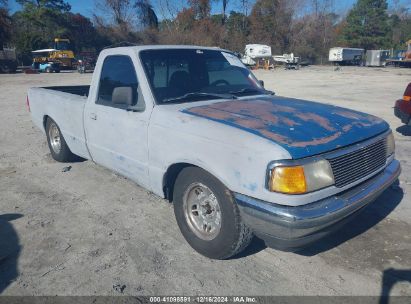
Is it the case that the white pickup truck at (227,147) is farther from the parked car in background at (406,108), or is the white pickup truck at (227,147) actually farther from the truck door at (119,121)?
the parked car in background at (406,108)

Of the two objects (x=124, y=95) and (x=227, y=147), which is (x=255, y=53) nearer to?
(x=124, y=95)

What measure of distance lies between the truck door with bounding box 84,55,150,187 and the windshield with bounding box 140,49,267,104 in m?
0.22

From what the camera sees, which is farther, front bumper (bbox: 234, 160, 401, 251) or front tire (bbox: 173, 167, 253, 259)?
front tire (bbox: 173, 167, 253, 259)

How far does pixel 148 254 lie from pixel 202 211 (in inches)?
25.8

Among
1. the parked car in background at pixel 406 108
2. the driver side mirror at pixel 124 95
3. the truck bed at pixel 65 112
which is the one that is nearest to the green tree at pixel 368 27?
the parked car in background at pixel 406 108

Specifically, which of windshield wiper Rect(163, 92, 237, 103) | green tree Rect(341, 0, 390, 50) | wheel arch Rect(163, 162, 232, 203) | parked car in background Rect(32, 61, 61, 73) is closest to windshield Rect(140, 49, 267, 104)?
windshield wiper Rect(163, 92, 237, 103)

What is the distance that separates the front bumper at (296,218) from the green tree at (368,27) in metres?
66.1

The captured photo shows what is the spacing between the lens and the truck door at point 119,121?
352 cm

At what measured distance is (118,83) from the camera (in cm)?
404

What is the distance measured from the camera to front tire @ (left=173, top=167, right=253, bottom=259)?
277cm

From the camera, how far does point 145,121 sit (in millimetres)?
3426

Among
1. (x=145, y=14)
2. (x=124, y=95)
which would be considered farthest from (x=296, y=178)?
(x=145, y=14)

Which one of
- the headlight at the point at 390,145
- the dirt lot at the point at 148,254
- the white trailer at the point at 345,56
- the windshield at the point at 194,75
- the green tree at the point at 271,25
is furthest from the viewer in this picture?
the green tree at the point at 271,25

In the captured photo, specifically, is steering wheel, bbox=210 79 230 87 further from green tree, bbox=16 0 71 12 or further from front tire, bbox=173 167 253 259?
green tree, bbox=16 0 71 12
